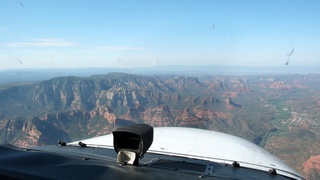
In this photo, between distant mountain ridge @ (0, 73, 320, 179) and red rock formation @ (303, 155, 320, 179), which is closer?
red rock formation @ (303, 155, 320, 179)

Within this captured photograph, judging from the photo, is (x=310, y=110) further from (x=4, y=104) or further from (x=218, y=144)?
(x=4, y=104)

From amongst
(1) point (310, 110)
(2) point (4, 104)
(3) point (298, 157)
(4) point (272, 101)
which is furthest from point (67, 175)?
(2) point (4, 104)

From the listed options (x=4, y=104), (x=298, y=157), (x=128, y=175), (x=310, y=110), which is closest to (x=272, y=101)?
(x=310, y=110)

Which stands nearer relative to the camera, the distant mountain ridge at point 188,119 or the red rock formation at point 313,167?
the red rock formation at point 313,167

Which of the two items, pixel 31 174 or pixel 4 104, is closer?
pixel 31 174

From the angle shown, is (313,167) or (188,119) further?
(188,119)

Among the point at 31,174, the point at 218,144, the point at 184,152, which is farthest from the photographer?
the point at 218,144

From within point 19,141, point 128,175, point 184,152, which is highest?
point 128,175

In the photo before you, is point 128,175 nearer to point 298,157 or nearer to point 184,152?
point 184,152

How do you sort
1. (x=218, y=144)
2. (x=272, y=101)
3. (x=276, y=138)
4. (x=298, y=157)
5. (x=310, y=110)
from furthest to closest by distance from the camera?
(x=272, y=101) < (x=310, y=110) < (x=276, y=138) < (x=298, y=157) < (x=218, y=144)

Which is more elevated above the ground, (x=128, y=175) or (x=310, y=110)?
(x=128, y=175)

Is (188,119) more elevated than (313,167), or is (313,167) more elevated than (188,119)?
(188,119)
